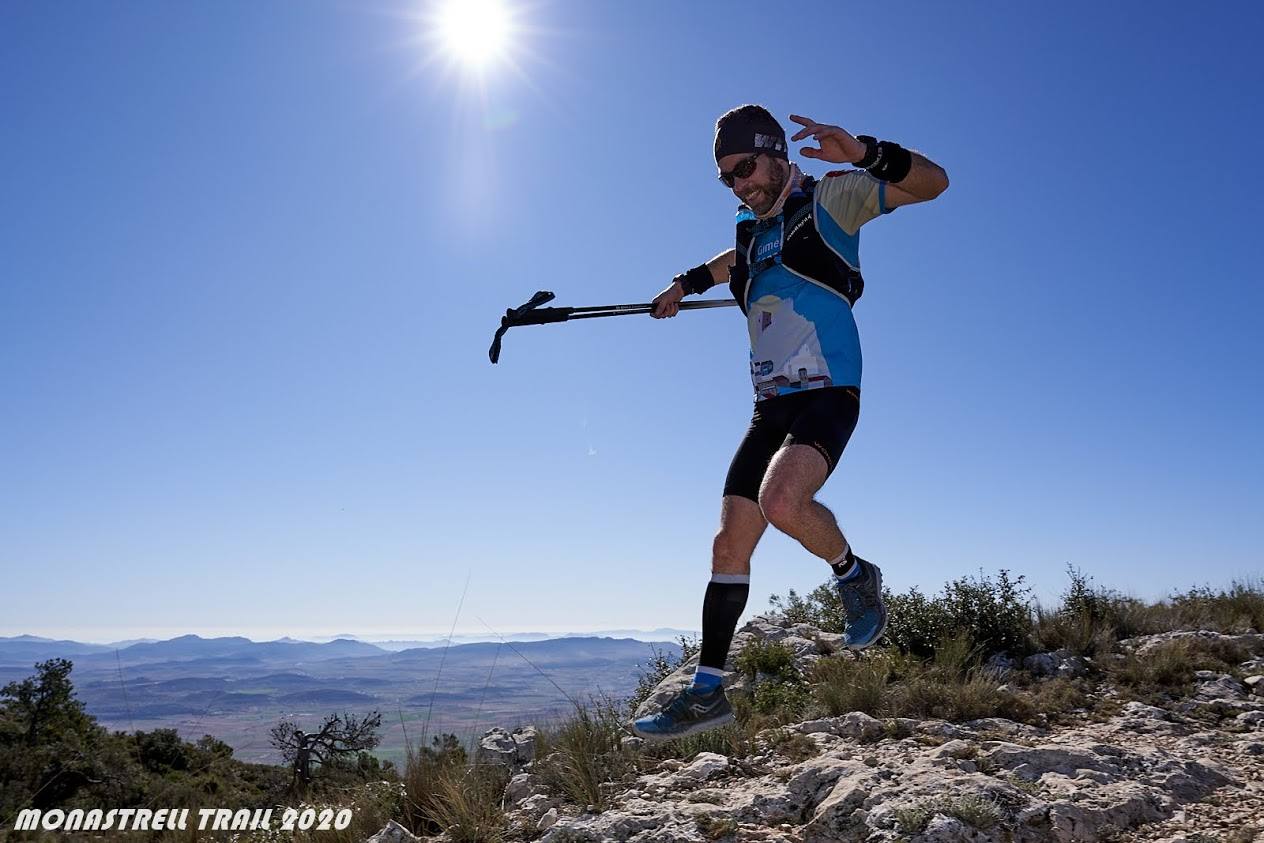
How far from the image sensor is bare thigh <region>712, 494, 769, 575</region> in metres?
3.56

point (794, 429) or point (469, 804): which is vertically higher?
point (794, 429)

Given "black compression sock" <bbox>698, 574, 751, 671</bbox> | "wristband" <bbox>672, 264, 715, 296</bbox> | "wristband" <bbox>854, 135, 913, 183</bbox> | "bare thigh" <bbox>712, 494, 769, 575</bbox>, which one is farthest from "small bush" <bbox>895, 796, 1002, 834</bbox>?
"wristband" <bbox>672, 264, 715, 296</bbox>

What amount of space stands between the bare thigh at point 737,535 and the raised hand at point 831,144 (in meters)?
1.60

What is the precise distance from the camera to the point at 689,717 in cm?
347

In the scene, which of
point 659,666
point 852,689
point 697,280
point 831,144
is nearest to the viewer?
point 831,144

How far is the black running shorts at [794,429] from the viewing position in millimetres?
3268

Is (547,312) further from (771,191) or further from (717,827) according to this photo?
(717,827)

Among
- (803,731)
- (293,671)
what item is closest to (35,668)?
(293,671)

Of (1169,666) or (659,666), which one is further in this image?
(659,666)

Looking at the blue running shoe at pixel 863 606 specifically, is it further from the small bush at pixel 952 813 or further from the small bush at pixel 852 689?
the small bush at pixel 852 689

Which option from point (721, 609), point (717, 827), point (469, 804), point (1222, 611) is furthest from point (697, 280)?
point (1222, 611)

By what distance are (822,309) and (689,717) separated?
2.01 m

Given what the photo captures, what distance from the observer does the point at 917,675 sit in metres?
5.77

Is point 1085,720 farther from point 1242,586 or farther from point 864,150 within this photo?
point 1242,586
